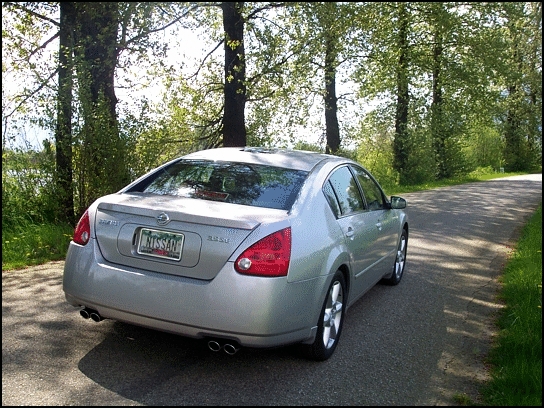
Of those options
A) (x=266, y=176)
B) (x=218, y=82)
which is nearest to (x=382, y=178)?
(x=218, y=82)

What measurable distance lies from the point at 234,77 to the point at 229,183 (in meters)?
11.1

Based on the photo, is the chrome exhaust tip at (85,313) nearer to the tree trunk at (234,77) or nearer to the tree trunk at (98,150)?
the tree trunk at (98,150)

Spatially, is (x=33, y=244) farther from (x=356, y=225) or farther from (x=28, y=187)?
(x=356, y=225)

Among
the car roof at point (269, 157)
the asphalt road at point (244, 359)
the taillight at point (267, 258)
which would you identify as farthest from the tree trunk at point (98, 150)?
the taillight at point (267, 258)

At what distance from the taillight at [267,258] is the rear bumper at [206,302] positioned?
0.05m

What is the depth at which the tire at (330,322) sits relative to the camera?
4.65m

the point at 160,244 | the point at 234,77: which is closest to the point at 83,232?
the point at 160,244

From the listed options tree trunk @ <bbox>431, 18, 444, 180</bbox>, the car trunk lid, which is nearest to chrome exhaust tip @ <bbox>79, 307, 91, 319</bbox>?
the car trunk lid

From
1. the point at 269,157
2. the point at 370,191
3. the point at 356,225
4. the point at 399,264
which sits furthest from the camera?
the point at 399,264

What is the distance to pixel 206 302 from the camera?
407 cm

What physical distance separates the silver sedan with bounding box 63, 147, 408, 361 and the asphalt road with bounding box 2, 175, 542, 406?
0.95 ft

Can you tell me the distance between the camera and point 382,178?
26.2m

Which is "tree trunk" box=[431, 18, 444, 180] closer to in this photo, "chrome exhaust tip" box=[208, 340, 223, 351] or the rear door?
the rear door

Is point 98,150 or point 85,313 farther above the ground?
point 98,150
